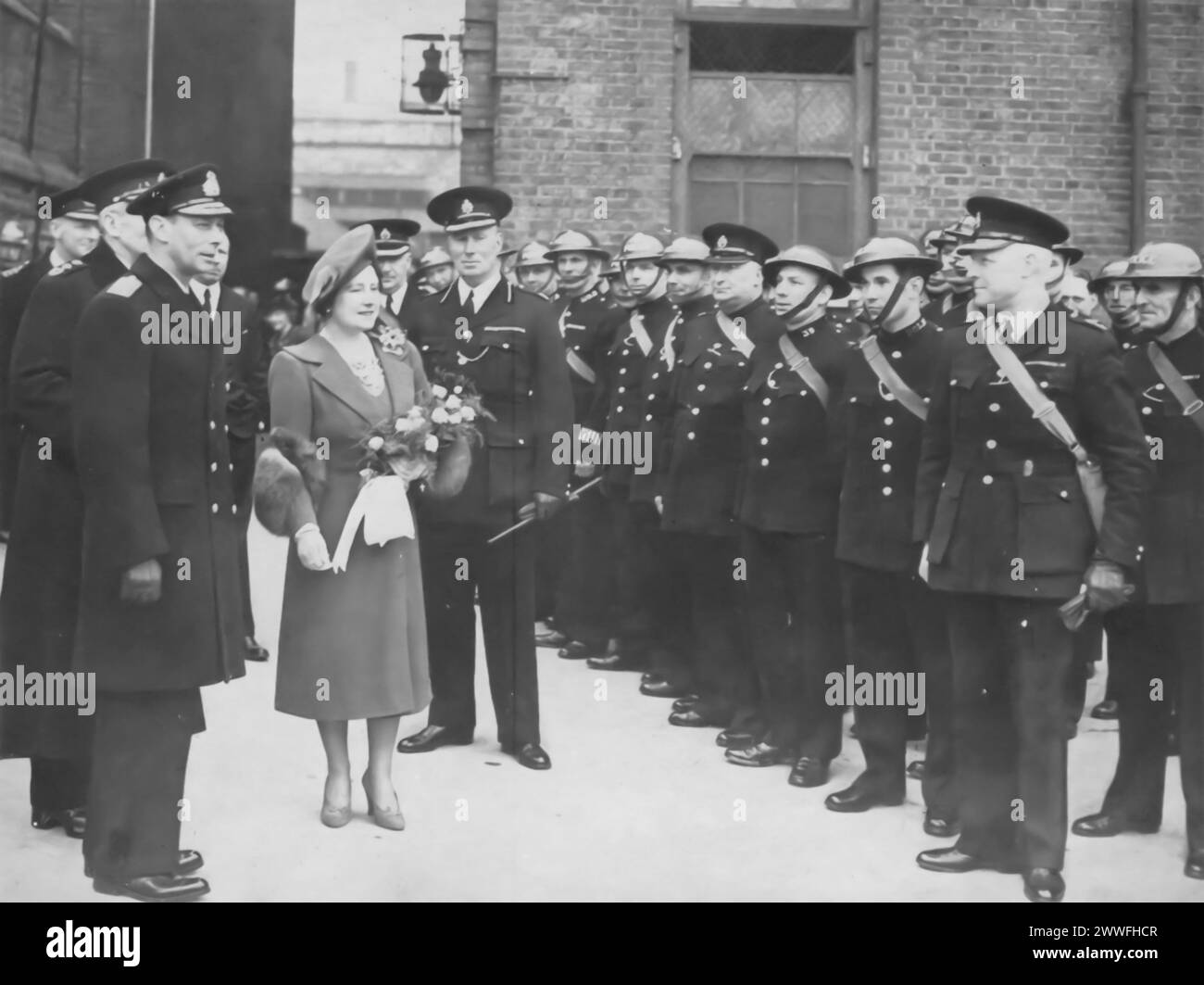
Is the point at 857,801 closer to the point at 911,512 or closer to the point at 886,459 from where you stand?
the point at 911,512

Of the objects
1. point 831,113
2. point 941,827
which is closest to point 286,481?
point 941,827

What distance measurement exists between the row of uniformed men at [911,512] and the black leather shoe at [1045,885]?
11 millimetres

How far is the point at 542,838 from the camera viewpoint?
5426 millimetres

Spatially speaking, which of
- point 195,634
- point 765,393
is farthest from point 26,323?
point 765,393

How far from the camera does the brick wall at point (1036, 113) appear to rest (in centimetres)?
824

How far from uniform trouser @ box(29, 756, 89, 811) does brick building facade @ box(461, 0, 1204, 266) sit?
14.5 ft

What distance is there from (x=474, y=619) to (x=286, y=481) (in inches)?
54.5

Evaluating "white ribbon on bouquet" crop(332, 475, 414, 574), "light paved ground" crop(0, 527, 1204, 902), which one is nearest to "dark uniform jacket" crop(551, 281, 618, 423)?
"light paved ground" crop(0, 527, 1204, 902)

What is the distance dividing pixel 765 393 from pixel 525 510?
3.58 ft

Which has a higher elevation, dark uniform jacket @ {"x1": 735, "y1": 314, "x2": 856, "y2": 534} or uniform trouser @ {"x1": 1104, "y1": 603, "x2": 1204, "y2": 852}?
dark uniform jacket @ {"x1": 735, "y1": 314, "x2": 856, "y2": 534}

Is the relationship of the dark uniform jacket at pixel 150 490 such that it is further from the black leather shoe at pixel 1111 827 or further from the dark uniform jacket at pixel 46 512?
the black leather shoe at pixel 1111 827

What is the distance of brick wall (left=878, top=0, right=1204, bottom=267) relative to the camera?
8.24 metres

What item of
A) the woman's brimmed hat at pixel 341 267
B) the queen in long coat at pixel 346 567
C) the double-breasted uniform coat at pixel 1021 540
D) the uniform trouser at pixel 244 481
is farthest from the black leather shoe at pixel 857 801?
the uniform trouser at pixel 244 481

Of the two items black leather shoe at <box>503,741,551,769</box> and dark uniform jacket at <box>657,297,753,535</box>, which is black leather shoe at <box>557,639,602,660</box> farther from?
black leather shoe at <box>503,741,551,769</box>
